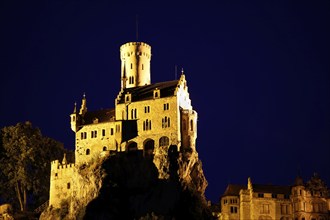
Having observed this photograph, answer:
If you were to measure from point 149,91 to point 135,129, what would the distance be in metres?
7.18

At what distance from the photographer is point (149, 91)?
346 ft

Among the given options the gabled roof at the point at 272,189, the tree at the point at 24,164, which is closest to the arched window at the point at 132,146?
the tree at the point at 24,164

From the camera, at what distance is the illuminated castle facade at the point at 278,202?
107 m

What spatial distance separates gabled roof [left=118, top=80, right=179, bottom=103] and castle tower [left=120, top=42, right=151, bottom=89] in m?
4.19

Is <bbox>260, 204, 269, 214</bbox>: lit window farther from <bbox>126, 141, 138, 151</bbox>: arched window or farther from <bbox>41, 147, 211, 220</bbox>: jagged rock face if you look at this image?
<bbox>126, 141, 138, 151</bbox>: arched window

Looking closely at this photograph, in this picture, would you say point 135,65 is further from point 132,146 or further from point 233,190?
point 233,190

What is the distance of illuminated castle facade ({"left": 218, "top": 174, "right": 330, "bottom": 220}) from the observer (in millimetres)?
107312

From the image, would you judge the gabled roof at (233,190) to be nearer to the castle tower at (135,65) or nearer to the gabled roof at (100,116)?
the castle tower at (135,65)

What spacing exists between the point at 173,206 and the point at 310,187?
95.2 feet

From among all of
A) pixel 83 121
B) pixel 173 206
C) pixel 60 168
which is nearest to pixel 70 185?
pixel 60 168

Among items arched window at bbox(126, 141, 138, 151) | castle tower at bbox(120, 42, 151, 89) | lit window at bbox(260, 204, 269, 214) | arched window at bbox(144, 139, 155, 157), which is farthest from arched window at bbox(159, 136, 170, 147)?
lit window at bbox(260, 204, 269, 214)

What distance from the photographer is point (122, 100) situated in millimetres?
105812

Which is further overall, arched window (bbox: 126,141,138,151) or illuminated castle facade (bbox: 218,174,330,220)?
illuminated castle facade (bbox: 218,174,330,220)

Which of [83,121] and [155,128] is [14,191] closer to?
[83,121]
